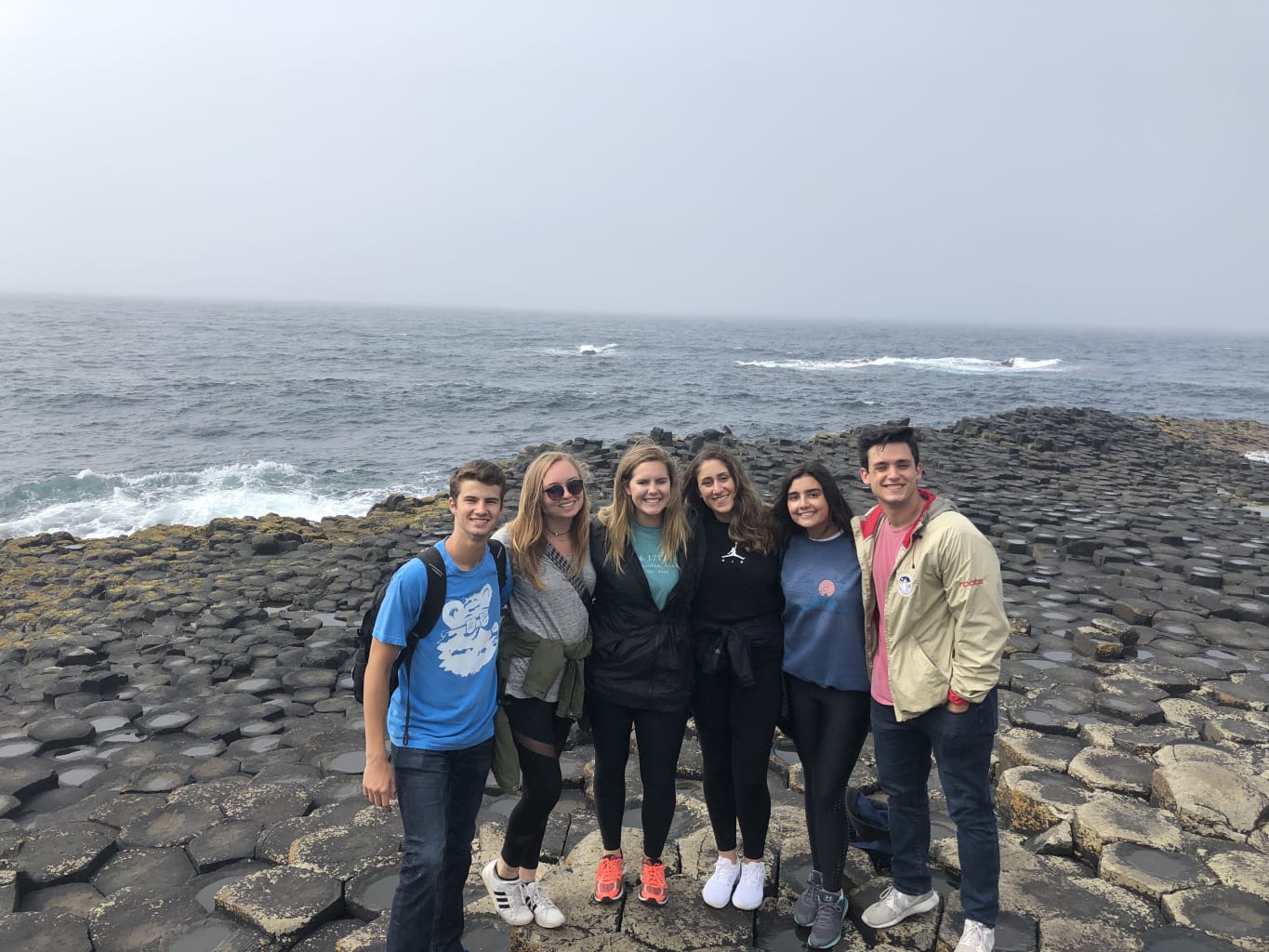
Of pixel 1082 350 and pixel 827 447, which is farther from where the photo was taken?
pixel 1082 350

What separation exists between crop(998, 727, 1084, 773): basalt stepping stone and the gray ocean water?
18.3 metres

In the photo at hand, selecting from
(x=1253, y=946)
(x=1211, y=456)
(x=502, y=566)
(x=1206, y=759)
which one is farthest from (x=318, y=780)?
(x=1211, y=456)

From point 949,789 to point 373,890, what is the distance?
127 inches

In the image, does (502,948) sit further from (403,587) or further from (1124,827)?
(1124,827)

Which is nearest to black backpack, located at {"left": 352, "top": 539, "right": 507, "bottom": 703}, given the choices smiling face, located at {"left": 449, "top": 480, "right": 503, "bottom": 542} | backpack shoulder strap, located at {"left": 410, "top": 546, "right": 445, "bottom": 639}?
backpack shoulder strap, located at {"left": 410, "top": 546, "right": 445, "bottom": 639}

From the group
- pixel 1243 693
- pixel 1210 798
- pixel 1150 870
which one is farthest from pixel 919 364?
pixel 1150 870

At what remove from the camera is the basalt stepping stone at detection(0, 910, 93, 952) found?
432 centimetres

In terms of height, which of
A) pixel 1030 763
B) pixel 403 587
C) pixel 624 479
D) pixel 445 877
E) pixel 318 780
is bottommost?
pixel 318 780

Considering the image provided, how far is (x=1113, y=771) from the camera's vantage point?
581 cm

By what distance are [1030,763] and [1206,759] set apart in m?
1.23

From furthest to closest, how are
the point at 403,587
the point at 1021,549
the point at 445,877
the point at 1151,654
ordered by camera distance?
the point at 1021,549, the point at 1151,654, the point at 445,877, the point at 403,587

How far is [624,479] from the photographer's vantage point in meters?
3.80

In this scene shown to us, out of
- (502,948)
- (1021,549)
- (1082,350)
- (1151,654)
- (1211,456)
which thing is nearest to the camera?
(502,948)

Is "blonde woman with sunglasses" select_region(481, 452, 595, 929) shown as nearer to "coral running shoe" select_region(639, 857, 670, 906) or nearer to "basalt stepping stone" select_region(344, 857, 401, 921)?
"coral running shoe" select_region(639, 857, 670, 906)
